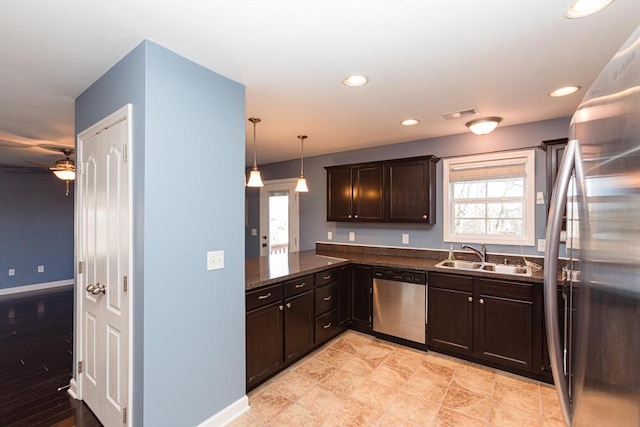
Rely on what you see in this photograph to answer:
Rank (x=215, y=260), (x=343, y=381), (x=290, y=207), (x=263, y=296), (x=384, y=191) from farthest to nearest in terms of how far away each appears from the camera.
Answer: (x=290, y=207) → (x=384, y=191) → (x=343, y=381) → (x=263, y=296) → (x=215, y=260)

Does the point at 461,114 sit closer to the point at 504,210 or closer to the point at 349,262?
the point at 504,210

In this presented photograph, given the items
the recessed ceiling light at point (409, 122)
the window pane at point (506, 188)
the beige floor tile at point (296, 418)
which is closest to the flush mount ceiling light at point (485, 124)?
the recessed ceiling light at point (409, 122)

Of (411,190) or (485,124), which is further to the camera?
(411,190)

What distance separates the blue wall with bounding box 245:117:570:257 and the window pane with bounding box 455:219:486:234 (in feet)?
0.66

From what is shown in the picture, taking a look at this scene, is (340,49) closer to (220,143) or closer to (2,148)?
(220,143)

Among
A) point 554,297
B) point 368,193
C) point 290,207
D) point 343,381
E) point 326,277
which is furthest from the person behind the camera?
point 290,207

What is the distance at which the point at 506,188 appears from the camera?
131 inches

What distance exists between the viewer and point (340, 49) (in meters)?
1.78

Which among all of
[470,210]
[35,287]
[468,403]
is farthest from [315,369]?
[35,287]

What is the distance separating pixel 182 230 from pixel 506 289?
2727 mm

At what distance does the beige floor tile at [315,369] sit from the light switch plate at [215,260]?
55.3 inches

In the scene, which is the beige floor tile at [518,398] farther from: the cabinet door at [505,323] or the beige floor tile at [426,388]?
the beige floor tile at [426,388]

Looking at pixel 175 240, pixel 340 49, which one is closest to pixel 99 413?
pixel 175 240

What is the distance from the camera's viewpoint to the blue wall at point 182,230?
5.52ft
